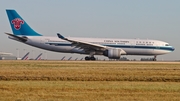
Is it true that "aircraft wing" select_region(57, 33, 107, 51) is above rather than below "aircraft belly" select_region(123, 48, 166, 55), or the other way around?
above

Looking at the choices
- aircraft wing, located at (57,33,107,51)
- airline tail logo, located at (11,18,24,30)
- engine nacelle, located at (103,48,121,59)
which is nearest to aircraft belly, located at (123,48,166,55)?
engine nacelle, located at (103,48,121,59)

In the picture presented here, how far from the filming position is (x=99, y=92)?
47.9 feet

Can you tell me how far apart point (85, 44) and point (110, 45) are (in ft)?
14.0

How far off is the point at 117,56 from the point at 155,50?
7074 mm

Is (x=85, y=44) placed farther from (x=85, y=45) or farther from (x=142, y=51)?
(x=142, y=51)

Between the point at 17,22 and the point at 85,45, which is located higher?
the point at 17,22

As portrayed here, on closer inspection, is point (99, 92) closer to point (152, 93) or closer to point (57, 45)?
point (152, 93)

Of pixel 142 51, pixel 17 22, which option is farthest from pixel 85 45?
pixel 17 22

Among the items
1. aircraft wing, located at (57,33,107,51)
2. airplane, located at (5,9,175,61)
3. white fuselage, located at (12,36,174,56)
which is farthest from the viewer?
white fuselage, located at (12,36,174,56)

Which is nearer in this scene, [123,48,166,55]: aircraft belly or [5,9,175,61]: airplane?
[5,9,175,61]: airplane

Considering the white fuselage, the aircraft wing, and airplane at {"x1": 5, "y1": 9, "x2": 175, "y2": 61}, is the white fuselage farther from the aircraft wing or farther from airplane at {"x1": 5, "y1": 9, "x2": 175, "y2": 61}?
the aircraft wing

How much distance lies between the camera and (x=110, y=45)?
55.5 metres

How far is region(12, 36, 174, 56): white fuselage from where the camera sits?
54.6 m

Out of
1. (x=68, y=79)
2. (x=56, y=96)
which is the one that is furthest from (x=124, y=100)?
(x=68, y=79)
